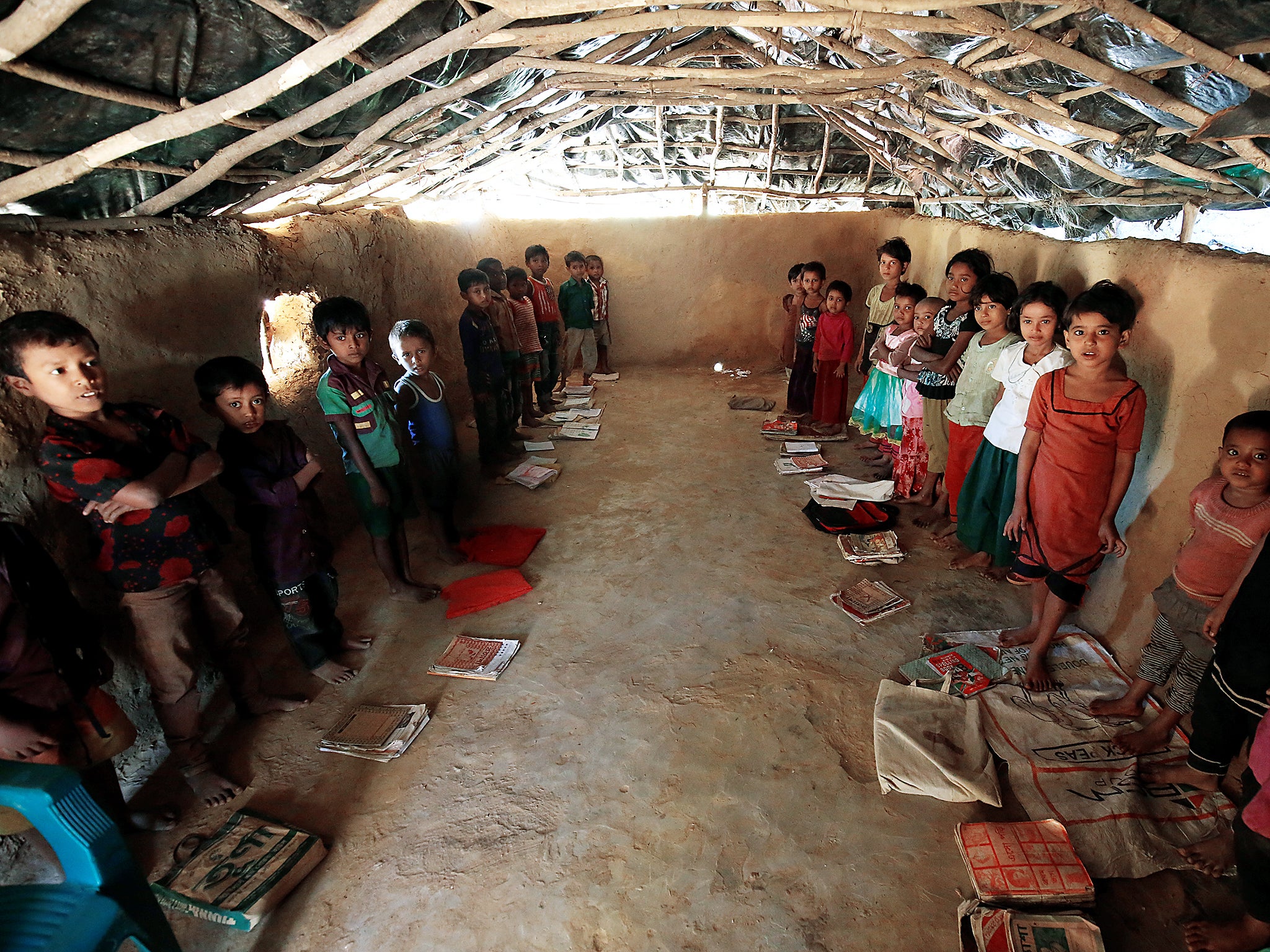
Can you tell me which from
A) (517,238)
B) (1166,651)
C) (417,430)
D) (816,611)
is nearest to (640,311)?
(517,238)

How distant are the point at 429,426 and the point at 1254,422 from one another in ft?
10.8

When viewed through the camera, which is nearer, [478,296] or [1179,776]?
[1179,776]

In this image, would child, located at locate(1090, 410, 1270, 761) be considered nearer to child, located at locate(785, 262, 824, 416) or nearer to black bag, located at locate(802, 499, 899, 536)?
black bag, located at locate(802, 499, 899, 536)

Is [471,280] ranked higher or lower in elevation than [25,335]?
higher

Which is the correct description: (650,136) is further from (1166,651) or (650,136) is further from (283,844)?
(283,844)

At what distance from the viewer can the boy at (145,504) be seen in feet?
5.46

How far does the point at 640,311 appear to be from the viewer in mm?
7418

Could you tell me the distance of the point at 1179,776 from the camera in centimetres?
200

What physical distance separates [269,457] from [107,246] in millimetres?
942

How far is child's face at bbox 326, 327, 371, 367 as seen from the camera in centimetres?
271

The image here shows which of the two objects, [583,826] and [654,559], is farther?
[654,559]

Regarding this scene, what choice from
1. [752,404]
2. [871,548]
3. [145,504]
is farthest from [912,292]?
[145,504]

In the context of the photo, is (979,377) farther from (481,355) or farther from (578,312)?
(578,312)

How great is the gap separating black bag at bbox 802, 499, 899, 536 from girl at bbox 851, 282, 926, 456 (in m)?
0.59
